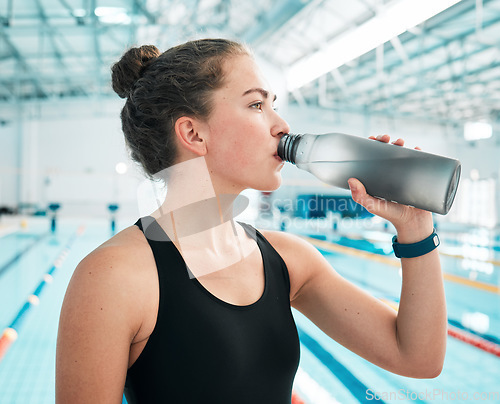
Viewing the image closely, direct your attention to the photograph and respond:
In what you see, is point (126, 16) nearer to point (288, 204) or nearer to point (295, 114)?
point (288, 204)

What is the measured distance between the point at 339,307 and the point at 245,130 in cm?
47

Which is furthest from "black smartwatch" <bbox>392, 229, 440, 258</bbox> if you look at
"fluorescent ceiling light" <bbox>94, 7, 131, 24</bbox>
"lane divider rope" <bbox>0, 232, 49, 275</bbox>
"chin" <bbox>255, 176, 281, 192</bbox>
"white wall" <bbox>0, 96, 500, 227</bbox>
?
"white wall" <bbox>0, 96, 500, 227</bbox>

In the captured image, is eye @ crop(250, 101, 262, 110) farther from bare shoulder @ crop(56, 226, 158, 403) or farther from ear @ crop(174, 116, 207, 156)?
bare shoulder @ crop(56, 226, 158, 403)

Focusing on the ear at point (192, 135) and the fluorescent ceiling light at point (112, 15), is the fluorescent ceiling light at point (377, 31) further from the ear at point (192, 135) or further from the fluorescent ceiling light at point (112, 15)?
the ear at point (192, 135)

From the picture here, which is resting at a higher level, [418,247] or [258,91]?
[258,91]

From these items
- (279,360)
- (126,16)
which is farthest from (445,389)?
(126,16)

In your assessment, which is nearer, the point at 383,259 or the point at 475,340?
the point at 475,340

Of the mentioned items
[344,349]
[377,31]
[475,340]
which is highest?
[377,31]

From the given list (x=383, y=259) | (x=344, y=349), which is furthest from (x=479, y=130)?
(x=344, y=349)

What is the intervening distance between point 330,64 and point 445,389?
7.24 m

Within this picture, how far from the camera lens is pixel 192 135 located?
0.85 m

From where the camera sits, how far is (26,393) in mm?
1977

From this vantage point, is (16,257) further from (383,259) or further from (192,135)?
(192,135)

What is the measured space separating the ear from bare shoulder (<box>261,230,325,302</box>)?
0.99ft
